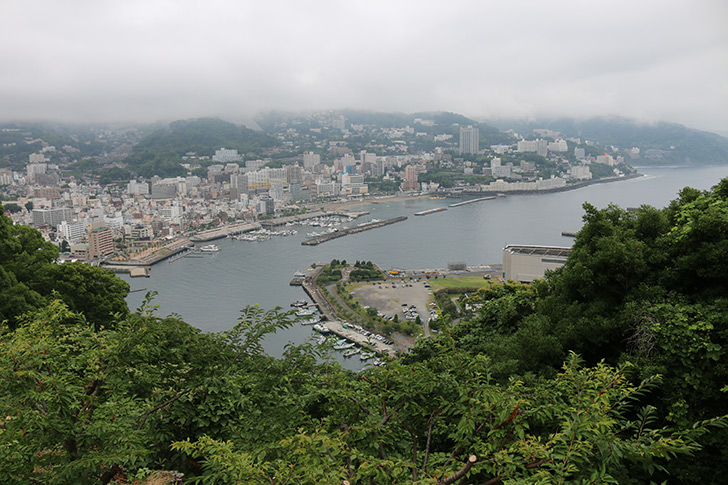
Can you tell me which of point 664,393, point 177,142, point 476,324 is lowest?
point 476,324

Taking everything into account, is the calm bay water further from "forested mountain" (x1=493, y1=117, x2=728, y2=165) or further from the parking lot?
"forested mountain" (x1=493, y1=117, x2=728, y2=165)

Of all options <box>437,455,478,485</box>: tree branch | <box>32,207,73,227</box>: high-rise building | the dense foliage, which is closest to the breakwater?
the dense foliage

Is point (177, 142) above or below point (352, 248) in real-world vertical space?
above

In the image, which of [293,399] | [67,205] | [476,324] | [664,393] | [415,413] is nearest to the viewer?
[415,413]

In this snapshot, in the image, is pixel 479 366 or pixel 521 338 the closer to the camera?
pixel 479 366

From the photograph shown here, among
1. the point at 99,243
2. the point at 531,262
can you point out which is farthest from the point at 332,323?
the point at 99,243

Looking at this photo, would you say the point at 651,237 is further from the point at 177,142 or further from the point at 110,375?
the point at 177,142

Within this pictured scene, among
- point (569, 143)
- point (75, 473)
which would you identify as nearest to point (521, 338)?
point (75, 473)
